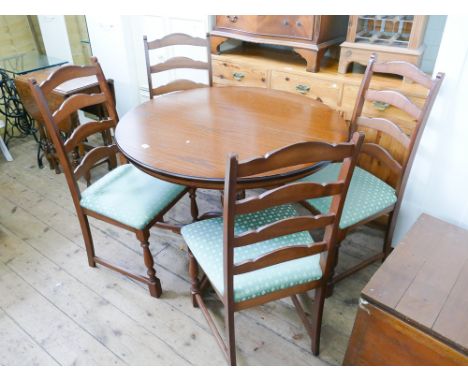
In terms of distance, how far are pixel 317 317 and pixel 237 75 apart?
58.7 inches

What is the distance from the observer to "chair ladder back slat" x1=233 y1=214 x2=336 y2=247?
1100 millimetres

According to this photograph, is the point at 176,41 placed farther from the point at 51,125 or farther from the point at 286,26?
the point at 51,125

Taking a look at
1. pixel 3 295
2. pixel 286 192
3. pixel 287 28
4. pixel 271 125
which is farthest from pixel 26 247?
pixel 287 28

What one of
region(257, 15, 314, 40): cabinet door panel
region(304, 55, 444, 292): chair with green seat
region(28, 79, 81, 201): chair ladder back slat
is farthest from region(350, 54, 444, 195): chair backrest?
region(28, 79, 81, 201): chair ladder back slat

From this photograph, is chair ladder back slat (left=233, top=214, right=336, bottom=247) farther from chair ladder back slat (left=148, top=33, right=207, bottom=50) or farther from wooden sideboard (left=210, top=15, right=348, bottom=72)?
chair ladder back slat (left=148, top=33, right=207, bottom=50)

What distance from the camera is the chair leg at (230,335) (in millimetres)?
1292

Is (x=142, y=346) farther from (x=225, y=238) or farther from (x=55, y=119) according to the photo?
(x=55, y=119)

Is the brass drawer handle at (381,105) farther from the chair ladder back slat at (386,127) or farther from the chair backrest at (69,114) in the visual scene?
the chair backrest at (69,114)

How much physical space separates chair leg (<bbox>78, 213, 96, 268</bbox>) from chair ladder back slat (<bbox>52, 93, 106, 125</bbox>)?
0.46 meters

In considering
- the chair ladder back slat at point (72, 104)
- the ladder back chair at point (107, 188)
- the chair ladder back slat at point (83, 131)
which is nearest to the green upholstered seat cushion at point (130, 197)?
the ladder back chair at point (107, 188)

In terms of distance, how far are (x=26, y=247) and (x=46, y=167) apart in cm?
Answer: 96

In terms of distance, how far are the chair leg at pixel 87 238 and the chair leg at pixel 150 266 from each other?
1.11 feet

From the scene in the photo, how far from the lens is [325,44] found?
79.6 inches

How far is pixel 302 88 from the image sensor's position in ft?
6.81
